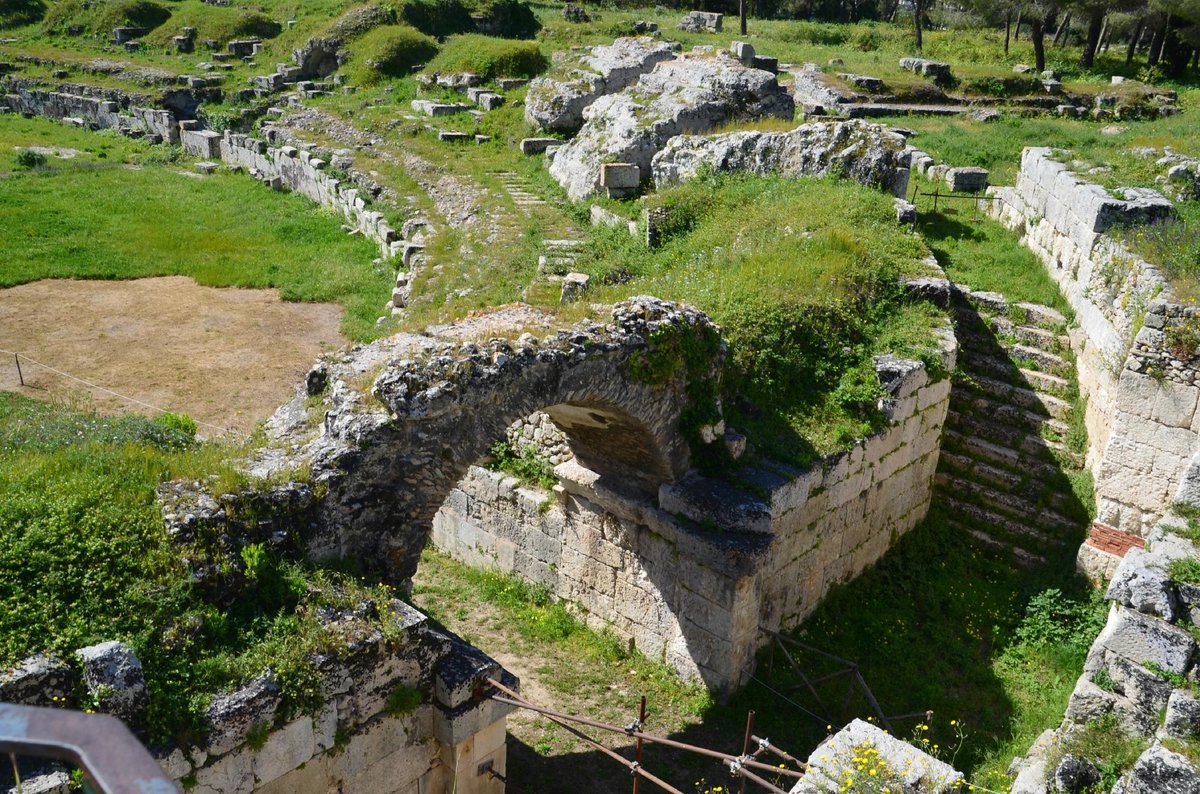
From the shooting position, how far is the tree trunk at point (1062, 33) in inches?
1642

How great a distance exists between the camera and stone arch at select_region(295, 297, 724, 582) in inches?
305

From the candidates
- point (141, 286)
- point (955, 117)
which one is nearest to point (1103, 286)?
point (955, 117)

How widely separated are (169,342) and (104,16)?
34.6m

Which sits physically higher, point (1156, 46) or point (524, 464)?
point (1156, 46)

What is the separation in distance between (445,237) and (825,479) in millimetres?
11243

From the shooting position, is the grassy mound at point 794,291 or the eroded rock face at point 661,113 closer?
the grassy mound at point 794,291

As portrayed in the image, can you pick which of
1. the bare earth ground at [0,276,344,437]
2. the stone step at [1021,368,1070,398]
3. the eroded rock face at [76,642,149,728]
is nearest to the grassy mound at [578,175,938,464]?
the stone step at [1021,368,1070,398]

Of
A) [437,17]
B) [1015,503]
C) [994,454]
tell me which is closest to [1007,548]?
[1015,503]

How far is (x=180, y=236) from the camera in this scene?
2262 centimetres

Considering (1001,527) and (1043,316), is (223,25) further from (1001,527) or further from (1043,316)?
(1001,527)

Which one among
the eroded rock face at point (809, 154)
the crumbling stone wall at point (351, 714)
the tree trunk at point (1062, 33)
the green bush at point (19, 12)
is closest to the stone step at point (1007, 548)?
the eroded rock face at point (809, 154)

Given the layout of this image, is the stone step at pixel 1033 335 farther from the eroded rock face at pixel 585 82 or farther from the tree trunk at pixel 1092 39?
the tree trunk at pixel 1092 39

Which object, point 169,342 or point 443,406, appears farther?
point 169,342

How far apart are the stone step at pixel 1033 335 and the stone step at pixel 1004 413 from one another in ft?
3.38
